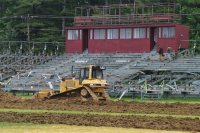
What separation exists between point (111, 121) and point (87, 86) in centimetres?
1740

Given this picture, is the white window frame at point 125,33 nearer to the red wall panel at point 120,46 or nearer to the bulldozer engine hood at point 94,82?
the red wall panel at point 120,46

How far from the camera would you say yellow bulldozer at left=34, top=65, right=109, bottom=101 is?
4538 centimetres

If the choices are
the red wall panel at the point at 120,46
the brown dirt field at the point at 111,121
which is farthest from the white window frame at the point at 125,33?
the brown dirt field at the point at 111,121

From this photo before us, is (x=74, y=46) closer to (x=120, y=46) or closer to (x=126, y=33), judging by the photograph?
(x=120, y=46)

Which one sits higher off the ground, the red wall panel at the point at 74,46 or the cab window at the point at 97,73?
the cab window at the point at 97,73

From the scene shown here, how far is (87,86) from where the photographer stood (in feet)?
149

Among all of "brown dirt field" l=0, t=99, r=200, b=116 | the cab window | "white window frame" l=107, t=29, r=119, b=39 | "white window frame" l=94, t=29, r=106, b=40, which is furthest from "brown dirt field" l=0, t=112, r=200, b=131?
"white window frame" l=94, t=29, r=106, b=40

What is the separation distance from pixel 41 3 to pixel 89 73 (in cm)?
4826

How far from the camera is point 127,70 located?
64125 millimetres

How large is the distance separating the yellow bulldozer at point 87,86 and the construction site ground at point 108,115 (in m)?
0.90

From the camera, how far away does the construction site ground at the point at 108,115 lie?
26828 millimetres

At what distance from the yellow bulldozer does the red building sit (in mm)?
27968

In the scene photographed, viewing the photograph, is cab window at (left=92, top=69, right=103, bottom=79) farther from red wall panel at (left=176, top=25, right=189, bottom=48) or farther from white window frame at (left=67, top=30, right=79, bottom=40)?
white window frame at (left=67, top=30, right=79, bottom=40)

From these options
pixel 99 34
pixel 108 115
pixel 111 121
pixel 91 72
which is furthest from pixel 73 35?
pixel 111 121
